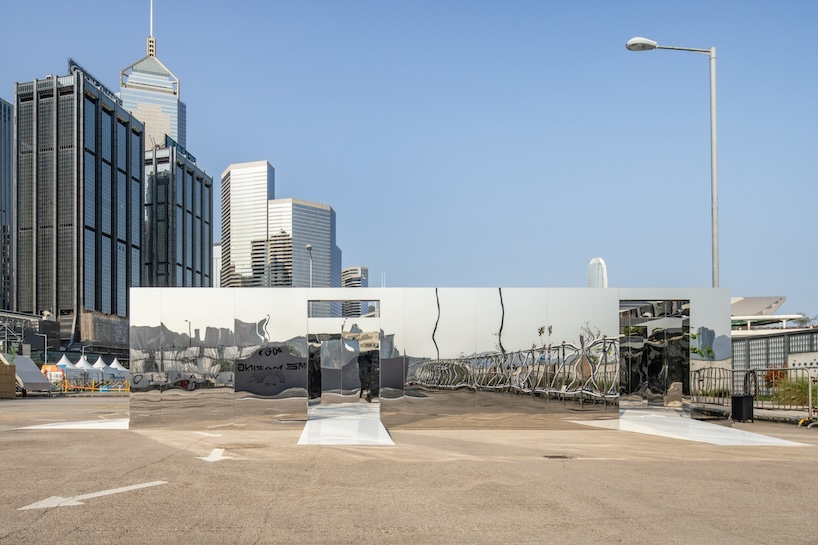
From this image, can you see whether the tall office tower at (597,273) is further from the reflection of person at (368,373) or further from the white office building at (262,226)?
the white office building at (262,226)

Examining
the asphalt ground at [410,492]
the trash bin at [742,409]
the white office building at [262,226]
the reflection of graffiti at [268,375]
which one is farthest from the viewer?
the white office building at [262,226]

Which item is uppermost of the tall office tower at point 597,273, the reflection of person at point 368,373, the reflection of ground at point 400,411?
the tall office tower at point 597,273

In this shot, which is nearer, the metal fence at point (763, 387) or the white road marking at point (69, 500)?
the white road marking at point (69, 500)

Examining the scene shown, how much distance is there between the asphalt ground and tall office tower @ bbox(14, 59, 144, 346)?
458 feet

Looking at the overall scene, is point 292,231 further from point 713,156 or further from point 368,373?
point 713,156

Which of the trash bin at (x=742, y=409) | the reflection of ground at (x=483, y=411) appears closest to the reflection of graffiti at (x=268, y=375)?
the reflection of ground at (x=483, y=411)

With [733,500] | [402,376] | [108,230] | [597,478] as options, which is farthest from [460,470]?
[108,230]

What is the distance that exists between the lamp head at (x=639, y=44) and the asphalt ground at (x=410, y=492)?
806 cm

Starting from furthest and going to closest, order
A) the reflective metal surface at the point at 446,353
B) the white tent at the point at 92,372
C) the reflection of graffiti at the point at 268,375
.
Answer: the white tent at the point at 92,372
the reflection of graffiti at the point at 268,375
the reflective metal surface at the point at 446,353

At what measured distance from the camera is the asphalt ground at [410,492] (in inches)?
267

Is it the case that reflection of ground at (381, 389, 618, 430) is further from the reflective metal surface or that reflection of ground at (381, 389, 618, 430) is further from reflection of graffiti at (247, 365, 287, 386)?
reflection of graffiti at (247, 365, 287, 386)

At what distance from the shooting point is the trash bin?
20.2m

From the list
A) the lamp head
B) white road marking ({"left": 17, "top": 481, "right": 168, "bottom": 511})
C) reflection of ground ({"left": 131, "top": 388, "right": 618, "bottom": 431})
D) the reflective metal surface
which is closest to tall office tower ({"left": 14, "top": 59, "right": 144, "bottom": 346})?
reflection of ground ({"left": 131, "top": 388, "right": 618, "bottom": 431})

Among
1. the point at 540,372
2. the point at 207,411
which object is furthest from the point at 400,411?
the point at 207,411
